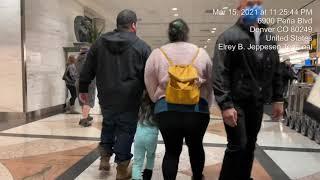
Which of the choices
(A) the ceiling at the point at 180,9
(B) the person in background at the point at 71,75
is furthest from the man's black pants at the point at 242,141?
(A) the ceiling at the point at 180,9

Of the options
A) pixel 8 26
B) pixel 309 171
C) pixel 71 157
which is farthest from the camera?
pixel 8 26

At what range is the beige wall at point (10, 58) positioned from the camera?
6.29m

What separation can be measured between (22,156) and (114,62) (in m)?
1.69

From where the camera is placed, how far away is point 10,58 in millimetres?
6383

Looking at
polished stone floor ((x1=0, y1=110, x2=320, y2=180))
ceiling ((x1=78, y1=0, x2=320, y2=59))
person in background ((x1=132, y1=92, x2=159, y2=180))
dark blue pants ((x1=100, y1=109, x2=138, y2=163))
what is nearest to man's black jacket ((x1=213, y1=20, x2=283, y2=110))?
person in background ((x1=132, y1=92, x2=159, y2=180))

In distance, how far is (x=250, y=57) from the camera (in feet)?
6.71

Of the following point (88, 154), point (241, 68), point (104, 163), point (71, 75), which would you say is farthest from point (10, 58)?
point (241, 68)

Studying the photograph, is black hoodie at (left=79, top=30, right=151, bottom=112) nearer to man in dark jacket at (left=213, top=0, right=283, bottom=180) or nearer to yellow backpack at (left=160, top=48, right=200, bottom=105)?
yellow backpack at (left=160, top=48, right=200, bottom=105)

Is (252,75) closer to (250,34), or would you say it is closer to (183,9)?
(250,34)

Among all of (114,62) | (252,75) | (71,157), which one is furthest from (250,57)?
(71,157)

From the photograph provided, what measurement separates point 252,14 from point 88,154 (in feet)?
7.80

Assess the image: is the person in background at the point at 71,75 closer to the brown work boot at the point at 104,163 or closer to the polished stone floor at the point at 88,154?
the polished stone floor at the point at 88,154

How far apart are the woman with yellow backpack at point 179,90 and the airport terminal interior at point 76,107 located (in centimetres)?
52

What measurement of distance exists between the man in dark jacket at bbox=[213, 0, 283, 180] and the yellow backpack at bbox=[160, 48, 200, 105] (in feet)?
0.47
